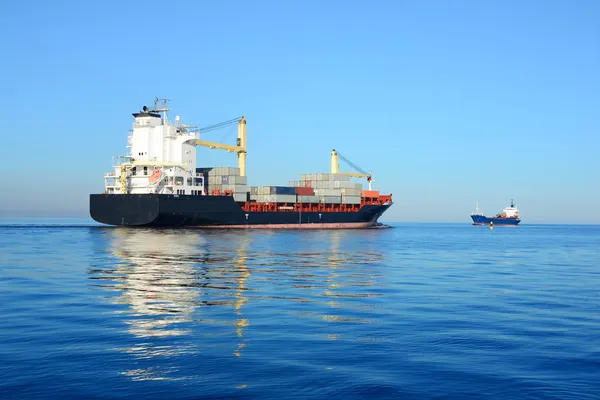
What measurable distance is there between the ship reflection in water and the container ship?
50.1m

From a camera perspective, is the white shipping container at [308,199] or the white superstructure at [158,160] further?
the white shipping container at [308,199]

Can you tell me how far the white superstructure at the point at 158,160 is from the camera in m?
95.1

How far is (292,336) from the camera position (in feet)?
52.0

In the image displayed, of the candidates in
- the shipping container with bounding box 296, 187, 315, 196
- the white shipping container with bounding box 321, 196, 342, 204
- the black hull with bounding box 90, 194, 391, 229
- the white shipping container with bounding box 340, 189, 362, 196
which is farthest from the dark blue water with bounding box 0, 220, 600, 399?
the white shipping container with bounding box 340, 189, 362, 196

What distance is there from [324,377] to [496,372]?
147 inches

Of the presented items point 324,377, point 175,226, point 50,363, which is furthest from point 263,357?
point 175,226

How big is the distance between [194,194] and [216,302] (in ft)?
264

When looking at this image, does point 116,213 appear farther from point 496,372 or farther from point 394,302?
point 496,372

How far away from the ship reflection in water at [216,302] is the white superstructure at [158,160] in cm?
5478

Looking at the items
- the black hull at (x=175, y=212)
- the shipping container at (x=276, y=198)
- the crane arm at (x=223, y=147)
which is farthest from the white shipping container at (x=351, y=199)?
the crane arm at (x=223, y=147)

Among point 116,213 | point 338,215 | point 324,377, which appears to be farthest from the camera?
point 338,215

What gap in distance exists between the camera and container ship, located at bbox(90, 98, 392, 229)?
90750 millimetres

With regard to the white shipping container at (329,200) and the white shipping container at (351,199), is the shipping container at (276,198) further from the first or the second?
the white shipping container at (351,199)

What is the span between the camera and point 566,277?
34.8 meters
